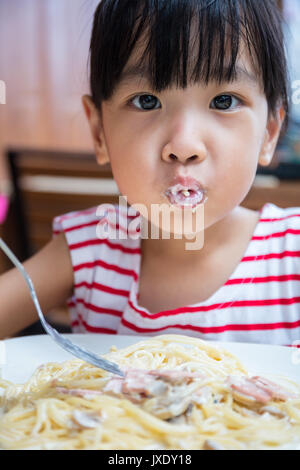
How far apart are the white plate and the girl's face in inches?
9.9

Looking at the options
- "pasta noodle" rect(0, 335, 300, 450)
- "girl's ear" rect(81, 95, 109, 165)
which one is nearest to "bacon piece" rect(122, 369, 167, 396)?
"pasta noodle" rect(0, 335, 300, 450)

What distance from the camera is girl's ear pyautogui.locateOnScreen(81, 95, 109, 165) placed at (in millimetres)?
1222

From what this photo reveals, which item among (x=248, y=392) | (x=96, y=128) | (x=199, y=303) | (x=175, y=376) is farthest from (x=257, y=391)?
(x=96, y=128)

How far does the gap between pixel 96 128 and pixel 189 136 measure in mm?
383

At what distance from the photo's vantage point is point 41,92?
5.08 m

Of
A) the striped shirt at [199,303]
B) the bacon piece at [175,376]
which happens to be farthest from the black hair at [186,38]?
the bacon piece at [175,376]

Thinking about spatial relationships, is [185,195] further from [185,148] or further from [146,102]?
[146,102]

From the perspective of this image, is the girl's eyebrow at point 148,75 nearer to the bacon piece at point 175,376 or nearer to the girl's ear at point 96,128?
the girl's ear at point 96,128

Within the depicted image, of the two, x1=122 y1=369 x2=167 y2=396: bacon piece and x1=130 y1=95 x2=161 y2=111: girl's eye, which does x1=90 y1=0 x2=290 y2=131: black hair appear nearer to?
x1=130 y1=95 x2=161 y2=111: girl's eye

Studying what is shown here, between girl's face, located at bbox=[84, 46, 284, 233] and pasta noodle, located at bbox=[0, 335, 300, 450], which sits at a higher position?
girl's face, located at bbox=[84, 46, 284, 233]

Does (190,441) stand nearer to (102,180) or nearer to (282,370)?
(282,370)

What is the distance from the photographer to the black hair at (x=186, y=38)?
0.93 m

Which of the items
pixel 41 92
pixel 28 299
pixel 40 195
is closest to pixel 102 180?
pixel 40 195
